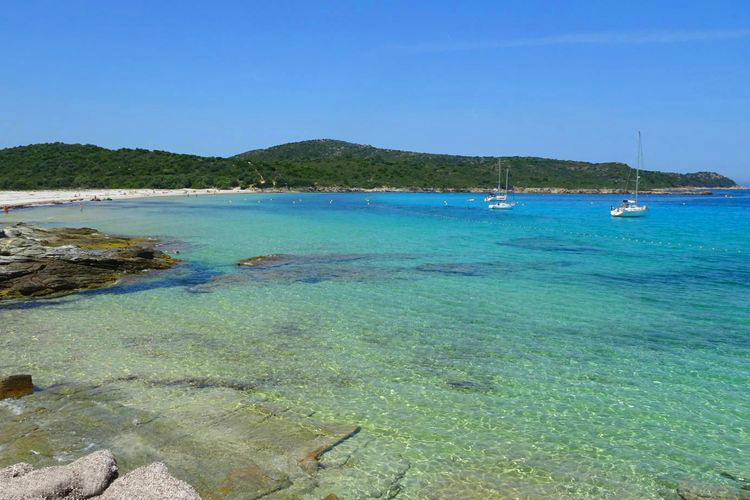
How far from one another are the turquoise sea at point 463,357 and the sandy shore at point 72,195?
2851 inches

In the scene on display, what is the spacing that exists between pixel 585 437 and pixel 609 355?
557 centimetres

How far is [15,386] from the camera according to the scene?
11836 millimetres

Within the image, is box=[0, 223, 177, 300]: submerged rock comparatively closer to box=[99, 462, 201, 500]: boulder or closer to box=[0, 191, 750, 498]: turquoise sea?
box=[0, 191, 750, 498]: turquoise sea

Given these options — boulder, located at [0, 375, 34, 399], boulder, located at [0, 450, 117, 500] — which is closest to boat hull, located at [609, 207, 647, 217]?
boulder, located at [0, 375, 34, 399]

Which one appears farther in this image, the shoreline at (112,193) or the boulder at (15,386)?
the shoreline at (112,193)

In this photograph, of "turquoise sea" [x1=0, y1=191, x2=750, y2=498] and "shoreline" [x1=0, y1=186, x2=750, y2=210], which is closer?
"turquoise sea" [x1=0, y1=191, x2=750, y2=498]

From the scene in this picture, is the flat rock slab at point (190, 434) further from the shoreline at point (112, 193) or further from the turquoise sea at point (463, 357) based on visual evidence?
the shoreline at point (112, 193)

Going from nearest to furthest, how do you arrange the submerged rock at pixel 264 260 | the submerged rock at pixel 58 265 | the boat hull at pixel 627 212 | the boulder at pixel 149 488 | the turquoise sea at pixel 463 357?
the boulder at pixel 149 488 → the turquoise sea at pixel 463 357 → the submerged rock at pixel 58 265 → the submerged rock at pixel 264 260 → the boat hull at pixel 627 212

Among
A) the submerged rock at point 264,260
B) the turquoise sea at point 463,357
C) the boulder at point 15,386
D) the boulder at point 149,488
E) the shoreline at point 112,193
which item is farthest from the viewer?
the shoreline at point 112,193

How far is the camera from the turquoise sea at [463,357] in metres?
9.79

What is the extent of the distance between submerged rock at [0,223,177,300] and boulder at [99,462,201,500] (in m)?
19.5

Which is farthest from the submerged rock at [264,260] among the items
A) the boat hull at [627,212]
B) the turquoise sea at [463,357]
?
the boat hull at [627,212]

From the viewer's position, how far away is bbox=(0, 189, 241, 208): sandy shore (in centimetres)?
8759

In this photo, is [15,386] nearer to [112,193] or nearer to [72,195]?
[72,195]
